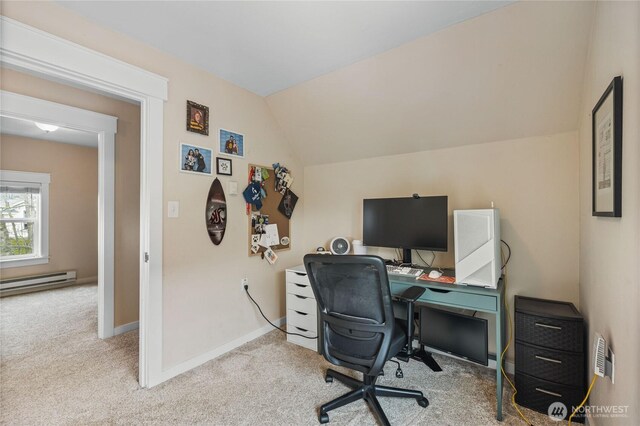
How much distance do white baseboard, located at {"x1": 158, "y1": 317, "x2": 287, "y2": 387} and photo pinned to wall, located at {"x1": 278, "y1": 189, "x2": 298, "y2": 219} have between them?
3.87 ft

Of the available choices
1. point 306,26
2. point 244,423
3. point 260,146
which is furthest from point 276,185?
point 244,423

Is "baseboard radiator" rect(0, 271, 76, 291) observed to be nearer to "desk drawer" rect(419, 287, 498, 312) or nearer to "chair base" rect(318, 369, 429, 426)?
"chair base" rect(318, 369, 429, 426)

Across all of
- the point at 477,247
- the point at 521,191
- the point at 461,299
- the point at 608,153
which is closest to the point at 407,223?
the point at 477,247

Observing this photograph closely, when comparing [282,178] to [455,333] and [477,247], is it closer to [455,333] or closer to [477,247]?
[477,247]

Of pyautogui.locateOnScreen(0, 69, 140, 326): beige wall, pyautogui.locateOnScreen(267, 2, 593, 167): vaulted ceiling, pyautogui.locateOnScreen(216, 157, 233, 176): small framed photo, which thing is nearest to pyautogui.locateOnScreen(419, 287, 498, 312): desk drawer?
pyautogui.locateOnScreen(267, 2, 593, 167): vaulted ceiling

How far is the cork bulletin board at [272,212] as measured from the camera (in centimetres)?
262

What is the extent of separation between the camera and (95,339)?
2629 millimetres

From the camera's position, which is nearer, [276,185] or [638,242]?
[638,242]

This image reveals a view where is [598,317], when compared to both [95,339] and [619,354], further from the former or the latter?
[95,339]

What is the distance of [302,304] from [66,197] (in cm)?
473

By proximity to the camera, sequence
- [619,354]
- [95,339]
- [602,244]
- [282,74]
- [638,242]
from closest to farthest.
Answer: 1. [638,242]
2. [619,354]
3. [602,244]
4. [282,74]
5. [95,339]

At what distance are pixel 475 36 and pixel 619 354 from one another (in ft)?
5.83

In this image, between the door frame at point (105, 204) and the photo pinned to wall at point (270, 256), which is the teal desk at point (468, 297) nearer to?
the photo pinned to wall at point (270, 256)

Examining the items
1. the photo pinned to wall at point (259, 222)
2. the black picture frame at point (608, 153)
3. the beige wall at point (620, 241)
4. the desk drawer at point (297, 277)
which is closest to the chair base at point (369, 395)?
the beige wall at point (620, 241)
